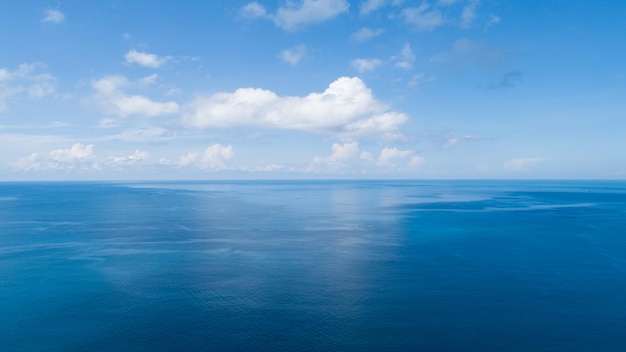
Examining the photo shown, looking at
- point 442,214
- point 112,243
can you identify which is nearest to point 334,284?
point 112,243

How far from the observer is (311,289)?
190 feet

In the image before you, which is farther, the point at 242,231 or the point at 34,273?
the point at 242,231

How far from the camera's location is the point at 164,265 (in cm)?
6994

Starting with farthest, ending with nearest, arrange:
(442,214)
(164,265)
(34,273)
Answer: (442,214)
(164,265)
(34,273)

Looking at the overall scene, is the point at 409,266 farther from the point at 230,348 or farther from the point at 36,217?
the point at 36,217

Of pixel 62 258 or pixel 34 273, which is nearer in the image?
pixel 34 273

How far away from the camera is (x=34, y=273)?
2562 inches

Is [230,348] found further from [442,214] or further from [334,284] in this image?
[442,214]

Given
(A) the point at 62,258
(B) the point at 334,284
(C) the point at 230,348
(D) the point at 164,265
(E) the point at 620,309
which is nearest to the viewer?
(C) the point at 230,348

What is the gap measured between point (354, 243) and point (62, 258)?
62999 millimetres

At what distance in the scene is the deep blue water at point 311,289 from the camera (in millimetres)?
43094

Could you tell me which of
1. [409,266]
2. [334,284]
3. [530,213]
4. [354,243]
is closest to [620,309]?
[409,266]

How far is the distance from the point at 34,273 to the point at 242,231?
49788 millimetres

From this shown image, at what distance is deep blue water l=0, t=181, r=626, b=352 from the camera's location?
141 ft
